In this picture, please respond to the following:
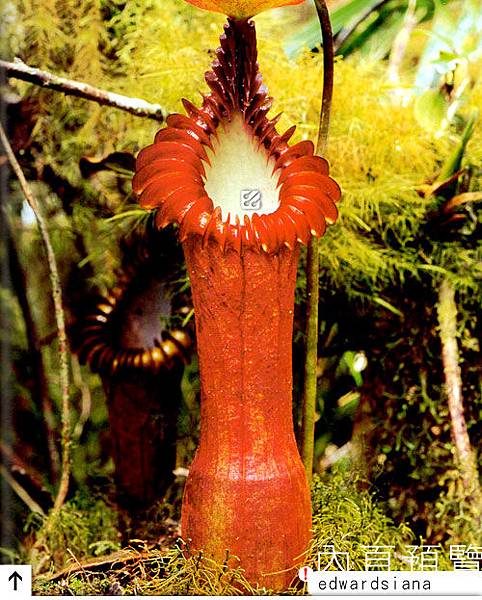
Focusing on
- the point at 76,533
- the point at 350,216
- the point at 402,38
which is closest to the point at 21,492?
the point at 76,533

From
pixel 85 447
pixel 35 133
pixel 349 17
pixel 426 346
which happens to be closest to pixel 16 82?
pixel 35 133

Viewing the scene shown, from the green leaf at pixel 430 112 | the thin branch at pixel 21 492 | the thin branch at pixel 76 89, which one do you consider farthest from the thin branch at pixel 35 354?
the green leaf at pixel 430 112

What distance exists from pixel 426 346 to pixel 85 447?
0.76 meters

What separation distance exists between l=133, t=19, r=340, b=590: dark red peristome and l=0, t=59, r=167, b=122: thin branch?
0.84 feet

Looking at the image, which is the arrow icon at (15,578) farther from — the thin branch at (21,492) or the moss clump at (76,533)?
the thin branch at (21,492)

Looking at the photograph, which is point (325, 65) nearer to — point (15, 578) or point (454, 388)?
point (454, 388)

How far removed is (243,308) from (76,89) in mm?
444

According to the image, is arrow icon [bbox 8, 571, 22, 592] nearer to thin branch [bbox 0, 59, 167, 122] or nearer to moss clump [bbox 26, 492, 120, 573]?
moss clump [bbox 26, 492, 120, 573]

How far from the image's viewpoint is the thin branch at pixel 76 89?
1004mm

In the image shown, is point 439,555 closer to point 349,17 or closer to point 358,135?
point 358,135

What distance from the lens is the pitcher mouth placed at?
0.79 metres

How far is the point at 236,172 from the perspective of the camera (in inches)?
33.6

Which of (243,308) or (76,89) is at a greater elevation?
(76,89)

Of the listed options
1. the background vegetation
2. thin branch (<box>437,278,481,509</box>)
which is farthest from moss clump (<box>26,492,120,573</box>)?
thin branch (<box>437,278,481,509</box>)
